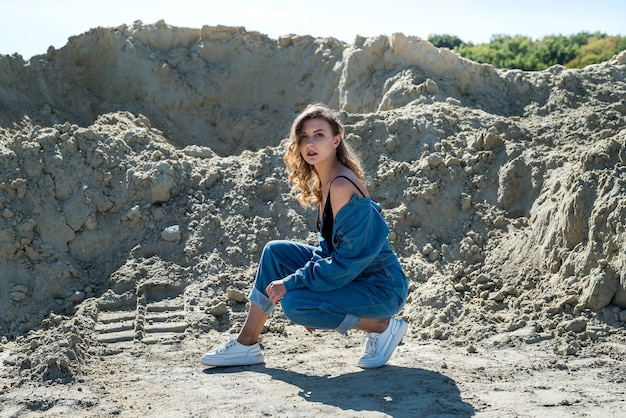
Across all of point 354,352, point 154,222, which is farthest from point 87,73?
point 354,352

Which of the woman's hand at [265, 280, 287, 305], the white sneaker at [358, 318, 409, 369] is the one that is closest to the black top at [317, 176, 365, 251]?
the woman's hand at [265, 280, 287, 305]

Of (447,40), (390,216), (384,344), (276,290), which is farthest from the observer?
(447,40)

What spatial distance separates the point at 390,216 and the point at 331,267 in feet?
8.15

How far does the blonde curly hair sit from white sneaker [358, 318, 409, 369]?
0.80 metres

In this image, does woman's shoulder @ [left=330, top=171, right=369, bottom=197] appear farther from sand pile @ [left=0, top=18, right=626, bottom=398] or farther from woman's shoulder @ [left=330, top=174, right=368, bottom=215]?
sand pile @ [left=0, top=18, right=626, bottom=398]

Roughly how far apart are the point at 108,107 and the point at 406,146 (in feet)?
15.4

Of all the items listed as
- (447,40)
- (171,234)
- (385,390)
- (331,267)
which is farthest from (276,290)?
(447,40)

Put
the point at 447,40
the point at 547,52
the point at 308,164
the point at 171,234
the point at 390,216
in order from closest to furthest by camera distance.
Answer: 1. the point at 308,164
2. the point at 171,234
3. the point at 390,216
4. the point at 547,52
5. the point at 447,40

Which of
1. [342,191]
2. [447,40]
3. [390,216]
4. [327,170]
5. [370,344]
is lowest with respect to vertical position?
[370,344]

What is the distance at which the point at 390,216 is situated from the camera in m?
6.46

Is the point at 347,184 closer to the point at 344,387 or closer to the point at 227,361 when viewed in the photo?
the point at 344,387

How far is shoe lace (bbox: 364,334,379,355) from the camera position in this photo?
14.3 feet

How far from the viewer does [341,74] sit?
10.1 meters

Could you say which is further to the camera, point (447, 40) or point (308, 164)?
point (447, 40)
